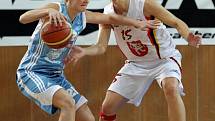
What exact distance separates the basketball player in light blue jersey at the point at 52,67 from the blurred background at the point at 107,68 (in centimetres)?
161

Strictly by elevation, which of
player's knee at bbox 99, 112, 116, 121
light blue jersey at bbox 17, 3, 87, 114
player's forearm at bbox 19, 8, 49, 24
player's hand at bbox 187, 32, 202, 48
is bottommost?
player's knee at bbox 99, 112, 116, 121

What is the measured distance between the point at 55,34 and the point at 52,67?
347mm

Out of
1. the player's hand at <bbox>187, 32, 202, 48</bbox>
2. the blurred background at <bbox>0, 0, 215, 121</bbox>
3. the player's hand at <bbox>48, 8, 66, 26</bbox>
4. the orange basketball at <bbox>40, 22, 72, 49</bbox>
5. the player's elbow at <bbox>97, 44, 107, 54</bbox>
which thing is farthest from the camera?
the blurred background at <bbox>0, 0, 215, 121</bbox>

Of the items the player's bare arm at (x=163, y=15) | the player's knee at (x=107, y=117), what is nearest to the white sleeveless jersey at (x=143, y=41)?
the player's bare arm at (x=163, y=15)

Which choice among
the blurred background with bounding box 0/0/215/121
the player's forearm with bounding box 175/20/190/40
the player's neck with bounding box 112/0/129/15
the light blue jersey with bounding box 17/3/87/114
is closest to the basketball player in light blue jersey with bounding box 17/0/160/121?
the light blue jersey with bounding box 17/3/87/114

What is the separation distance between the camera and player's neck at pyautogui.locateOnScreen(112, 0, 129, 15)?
4.83 m

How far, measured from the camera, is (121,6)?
4.85 meters

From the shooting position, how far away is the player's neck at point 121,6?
4.83m

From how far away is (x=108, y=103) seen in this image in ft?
16.6

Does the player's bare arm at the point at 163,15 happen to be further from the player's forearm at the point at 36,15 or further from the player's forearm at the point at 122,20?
the player's forearm at the point at 36,15

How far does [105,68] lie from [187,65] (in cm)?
102

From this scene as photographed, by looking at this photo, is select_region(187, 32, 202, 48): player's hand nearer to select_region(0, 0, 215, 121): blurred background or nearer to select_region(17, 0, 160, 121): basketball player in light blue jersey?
select_region(17, 0, 160, 121): basketball player in light blue jersey

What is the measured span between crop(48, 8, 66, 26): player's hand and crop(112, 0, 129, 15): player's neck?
2.69 ft

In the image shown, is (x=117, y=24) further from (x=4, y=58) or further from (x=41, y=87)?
(x=4, y=58)
